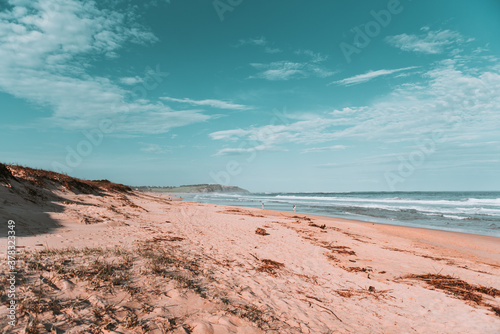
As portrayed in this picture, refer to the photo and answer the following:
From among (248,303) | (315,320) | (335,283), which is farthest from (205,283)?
(335,283)

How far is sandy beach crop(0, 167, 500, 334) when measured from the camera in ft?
12.1

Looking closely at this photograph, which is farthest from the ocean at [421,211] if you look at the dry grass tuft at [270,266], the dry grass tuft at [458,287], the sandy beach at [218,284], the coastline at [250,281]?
the dry grass tuft at [270,266]

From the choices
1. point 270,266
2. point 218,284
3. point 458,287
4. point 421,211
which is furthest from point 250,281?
point 421,211

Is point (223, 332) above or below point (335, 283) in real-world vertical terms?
above

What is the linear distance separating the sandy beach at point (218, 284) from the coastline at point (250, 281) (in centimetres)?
3

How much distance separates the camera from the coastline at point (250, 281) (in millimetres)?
4039

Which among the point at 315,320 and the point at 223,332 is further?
the point at 315,320

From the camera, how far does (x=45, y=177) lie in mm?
16312

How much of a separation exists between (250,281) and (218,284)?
0.95 m

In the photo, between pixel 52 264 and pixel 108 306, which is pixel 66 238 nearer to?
pixel 52 264

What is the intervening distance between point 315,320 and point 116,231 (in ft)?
25.2

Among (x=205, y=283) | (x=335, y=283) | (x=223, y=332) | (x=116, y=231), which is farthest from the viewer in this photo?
(x=116, y=231)

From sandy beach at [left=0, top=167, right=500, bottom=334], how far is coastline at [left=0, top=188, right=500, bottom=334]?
3 centimetres

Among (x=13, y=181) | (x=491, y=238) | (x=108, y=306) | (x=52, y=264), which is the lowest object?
(x=491, y=238)
